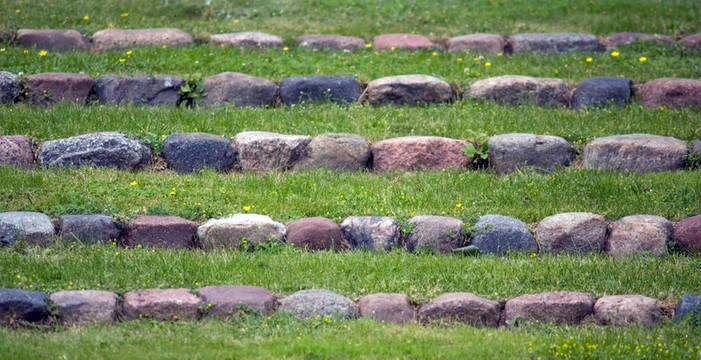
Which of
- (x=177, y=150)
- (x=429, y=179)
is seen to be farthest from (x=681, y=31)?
(x=177, y=150)

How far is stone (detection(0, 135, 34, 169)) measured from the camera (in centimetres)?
723

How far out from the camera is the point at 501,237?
6570 millimetres

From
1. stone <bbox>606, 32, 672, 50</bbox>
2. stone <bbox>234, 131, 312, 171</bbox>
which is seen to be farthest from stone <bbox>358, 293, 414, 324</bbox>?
stone <bbox>606, 32, 672, 50</bbox>

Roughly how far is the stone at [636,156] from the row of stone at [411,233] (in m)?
1.03

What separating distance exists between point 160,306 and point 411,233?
7.39ft

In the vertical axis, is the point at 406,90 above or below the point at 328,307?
above

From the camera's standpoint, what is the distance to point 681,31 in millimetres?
10555

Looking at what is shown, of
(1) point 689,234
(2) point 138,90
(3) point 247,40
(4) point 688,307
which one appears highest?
(3) point 247,40

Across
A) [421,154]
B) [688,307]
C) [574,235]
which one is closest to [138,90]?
[421,154]

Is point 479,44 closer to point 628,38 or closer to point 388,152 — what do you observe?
point 628,38

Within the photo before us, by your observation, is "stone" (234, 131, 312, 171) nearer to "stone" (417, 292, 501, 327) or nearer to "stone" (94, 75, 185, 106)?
"stone" (94, 75, 185, 106)

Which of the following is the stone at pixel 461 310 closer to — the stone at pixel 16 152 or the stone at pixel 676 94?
the stone at pixel 16 152

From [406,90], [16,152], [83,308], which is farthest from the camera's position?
[406,90]

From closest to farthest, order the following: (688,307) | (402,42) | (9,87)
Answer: (688,307)
(9,87)
(402,42)
